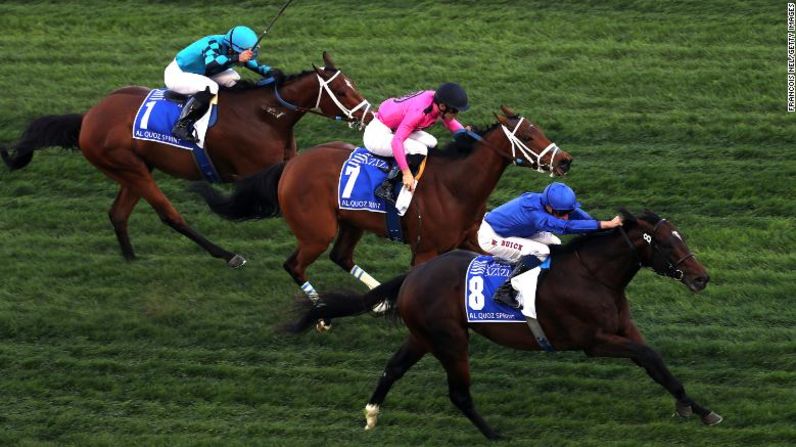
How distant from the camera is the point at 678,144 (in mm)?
14086

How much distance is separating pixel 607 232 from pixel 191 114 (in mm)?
4091

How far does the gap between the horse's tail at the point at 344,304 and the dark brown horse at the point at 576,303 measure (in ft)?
0.11

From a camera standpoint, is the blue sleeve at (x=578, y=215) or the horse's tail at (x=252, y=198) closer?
the blue sleeve at (x=578, y=215)

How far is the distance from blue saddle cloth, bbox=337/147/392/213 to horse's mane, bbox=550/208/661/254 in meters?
1.81

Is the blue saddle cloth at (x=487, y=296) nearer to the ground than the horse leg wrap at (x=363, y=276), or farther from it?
farther from it

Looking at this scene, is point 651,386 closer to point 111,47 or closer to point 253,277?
point 253,277

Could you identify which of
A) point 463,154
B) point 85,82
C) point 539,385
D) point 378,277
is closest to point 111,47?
point 85,82

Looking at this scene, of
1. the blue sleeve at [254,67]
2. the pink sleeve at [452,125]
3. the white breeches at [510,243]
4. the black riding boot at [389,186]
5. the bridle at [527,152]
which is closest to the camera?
the white breeches at [510,243]

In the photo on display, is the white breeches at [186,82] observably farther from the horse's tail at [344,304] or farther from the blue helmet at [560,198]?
the blue helmet at [560,198]

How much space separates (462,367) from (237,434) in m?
1.64

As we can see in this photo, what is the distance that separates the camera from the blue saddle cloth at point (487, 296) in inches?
367

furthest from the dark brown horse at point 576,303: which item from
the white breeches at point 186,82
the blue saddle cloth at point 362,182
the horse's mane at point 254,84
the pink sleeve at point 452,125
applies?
the white breeches at point 186,82

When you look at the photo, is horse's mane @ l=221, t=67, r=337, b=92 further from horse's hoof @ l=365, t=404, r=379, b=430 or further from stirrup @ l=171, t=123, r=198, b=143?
horse's hoof @ l=365, t=404, r=379, b=430

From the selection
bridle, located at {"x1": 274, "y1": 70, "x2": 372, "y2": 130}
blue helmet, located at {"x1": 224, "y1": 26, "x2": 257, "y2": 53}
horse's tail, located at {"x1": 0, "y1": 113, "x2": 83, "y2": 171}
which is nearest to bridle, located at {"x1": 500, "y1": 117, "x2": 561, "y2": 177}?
bridle, located at {"x1": 274, "y1": 70, "x2": 372, "y2": 130}
